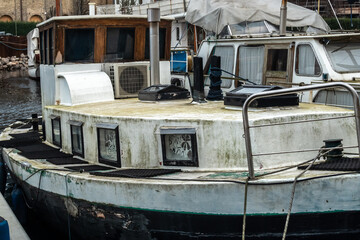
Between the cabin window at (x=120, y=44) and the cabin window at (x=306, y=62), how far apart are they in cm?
338

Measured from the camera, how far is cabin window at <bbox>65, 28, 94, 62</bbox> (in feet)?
34.3

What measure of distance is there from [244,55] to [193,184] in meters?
6.56

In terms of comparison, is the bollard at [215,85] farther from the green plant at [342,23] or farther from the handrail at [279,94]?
the green plant at [342,23]

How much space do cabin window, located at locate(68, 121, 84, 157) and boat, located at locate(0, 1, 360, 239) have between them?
0.03 metres

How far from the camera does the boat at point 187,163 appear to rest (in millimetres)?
6605

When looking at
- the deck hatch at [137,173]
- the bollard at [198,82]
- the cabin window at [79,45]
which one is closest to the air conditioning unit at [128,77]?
the cabin window at [79,45]

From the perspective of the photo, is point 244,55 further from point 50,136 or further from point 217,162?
point 217,162

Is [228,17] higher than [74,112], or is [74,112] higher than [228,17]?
[228,17]

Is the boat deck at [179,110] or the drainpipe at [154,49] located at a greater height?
the drainpipe at [154,49]

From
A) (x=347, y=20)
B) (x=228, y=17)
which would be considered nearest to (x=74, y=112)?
(x=228, y=17)

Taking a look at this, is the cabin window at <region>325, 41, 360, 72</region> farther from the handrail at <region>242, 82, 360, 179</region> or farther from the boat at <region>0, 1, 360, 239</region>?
the handrail at <region>242, 82, 360, 179</region>

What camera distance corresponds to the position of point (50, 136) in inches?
412

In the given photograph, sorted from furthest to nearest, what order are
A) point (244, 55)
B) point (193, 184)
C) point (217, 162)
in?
point (244, 55) < point (217, 162) < point (193, 184)

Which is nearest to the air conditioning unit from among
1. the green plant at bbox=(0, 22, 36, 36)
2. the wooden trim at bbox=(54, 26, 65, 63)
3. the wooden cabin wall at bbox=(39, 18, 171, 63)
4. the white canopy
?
the wooden cabin wall at bbox=(39, 18, 171, 63)
